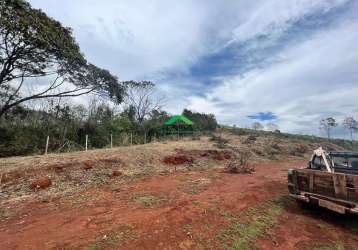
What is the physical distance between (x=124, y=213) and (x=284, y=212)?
393 centimetres

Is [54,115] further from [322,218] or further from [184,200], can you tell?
[322,218]

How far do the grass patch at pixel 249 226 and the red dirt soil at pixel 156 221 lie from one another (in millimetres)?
152

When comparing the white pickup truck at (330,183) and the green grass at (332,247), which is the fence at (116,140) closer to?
the white pickup truck at (330,183)

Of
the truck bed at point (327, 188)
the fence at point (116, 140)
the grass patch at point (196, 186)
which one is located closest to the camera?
the truck bed at point (327, 188)

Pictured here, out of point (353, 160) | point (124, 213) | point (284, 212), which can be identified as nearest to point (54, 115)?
point (124, 213)

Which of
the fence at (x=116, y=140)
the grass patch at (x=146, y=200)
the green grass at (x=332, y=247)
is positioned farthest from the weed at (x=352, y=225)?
the fence at (x=116, y=140)

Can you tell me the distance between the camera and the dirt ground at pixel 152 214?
12.4 ft

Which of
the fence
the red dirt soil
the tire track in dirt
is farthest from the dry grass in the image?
the fence

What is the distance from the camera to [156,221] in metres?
4.43

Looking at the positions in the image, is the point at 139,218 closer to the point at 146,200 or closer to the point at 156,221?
the point at 156,221

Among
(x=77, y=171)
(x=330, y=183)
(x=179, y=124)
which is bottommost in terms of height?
(x=77, y=171)

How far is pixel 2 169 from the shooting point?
8336 millimetres

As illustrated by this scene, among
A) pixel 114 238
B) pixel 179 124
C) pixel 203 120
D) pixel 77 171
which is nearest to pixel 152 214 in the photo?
pixel 114 238

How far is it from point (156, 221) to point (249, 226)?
1.93m
